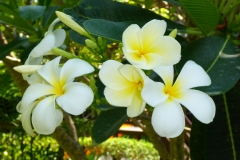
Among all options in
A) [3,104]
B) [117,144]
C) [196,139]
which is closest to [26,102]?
[196,139]

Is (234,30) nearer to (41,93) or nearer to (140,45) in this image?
(140,45)

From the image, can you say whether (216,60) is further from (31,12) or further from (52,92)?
(31,12)

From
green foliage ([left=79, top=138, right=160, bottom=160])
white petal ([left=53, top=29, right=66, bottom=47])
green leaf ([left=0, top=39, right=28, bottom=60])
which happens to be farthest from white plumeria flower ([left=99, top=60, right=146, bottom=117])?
green foliage ([left=79, top=138, right=160, bottom=160])

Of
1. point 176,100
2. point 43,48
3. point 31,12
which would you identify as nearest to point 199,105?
point 176,100

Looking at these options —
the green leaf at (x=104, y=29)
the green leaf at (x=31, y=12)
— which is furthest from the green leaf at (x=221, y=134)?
the green leaf at (x=31, y=12)

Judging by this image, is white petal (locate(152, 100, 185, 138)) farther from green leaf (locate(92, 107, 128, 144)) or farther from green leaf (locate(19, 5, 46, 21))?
green leaf (locate(19, 5, 46, 21))

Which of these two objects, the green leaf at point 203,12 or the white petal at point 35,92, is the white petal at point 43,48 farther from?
the green leaf at point 203,12

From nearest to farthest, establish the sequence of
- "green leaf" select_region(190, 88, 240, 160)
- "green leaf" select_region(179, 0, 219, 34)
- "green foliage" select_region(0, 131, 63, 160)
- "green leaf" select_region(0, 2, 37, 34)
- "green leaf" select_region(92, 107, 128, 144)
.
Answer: "green leaf" select_region(179, 0, 219, 34)
"green leaf" select_region(190, 88, 240, 160)
"green leaf" select_region(92, 107, 128, 144)
"green leaf" select_region(0, 2, 37, 34)
"green foliage" select_region(0, 131, 63, 160)
